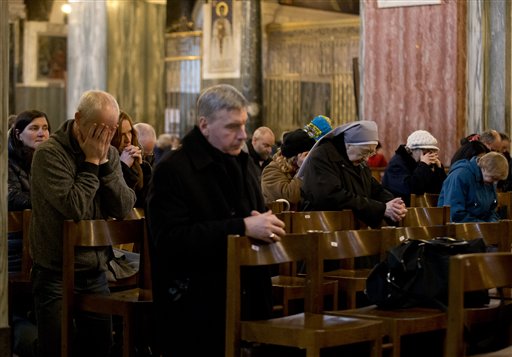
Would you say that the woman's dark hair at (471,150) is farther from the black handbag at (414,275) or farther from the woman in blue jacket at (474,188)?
the black handbag at (414,275)

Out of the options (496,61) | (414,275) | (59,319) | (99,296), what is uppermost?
(496,61)

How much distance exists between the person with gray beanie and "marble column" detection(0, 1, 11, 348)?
2.58 meters

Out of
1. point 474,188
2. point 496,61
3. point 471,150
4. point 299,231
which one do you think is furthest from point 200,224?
point 496,61

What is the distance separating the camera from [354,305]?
22.9 ft

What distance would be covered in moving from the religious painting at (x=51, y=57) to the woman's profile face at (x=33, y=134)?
49.7ft

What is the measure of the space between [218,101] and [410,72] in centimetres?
865

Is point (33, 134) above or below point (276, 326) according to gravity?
above

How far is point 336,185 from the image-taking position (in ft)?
24.8

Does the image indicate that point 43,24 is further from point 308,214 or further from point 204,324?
point 204,324

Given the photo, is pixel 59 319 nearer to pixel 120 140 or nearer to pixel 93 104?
pixel 93 104

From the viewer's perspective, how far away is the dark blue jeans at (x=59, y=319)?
6074 millimetres

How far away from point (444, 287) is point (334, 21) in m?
16.0

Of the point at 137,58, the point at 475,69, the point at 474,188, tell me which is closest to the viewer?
the point at 474,188

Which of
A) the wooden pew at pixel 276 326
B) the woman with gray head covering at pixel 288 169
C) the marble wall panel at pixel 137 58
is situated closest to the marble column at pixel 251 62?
the marble wall panel at pixel 137 58
